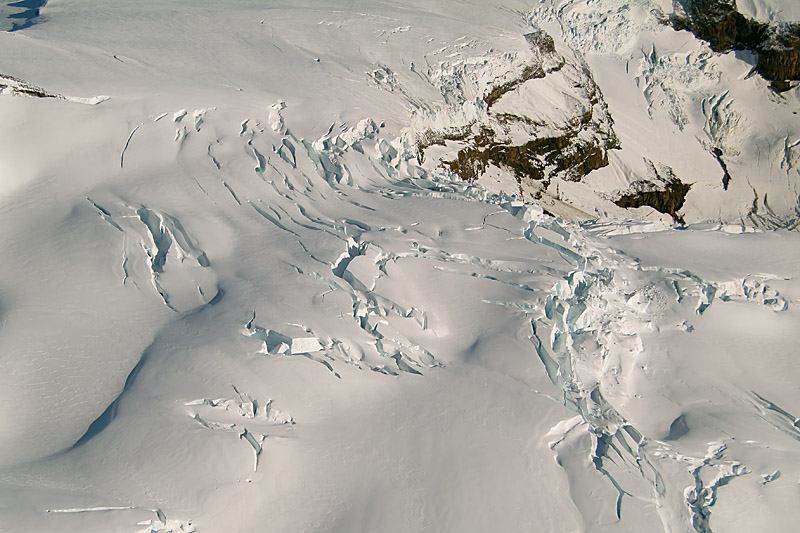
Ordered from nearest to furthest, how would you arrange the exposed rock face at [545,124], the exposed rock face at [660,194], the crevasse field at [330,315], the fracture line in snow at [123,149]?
the crevasse field at [330,315] → the fracture line in snow at [123,149] → the exposed rock face at [545,124] → the exposed rock face at [660,194]

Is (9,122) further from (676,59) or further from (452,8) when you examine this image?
(676,59)

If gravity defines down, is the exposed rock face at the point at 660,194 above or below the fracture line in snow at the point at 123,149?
below

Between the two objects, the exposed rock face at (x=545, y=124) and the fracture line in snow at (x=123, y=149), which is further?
the exposed rock face at (x=545, y=124)

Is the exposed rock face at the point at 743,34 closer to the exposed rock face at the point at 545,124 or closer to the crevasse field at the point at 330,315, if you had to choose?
the exposed rock face at the point at 545,124

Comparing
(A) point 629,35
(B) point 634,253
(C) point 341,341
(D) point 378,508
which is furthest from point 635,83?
(D) point 378,508

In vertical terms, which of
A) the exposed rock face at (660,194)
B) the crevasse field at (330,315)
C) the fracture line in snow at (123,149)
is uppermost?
the fracture line in snow at (123,149)

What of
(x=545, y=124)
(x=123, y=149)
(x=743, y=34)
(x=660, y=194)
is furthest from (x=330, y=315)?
(x=743, y=34)

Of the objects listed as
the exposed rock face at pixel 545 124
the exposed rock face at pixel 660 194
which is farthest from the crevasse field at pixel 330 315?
the exposed rock face at pixel 660 194
